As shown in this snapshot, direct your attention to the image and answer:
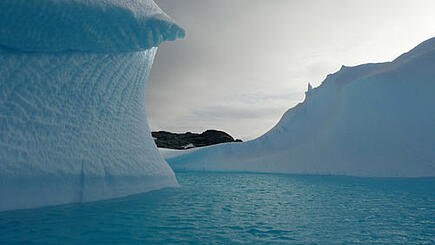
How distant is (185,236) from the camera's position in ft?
7.07

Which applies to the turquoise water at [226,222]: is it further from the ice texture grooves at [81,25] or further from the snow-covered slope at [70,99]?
the ice texture grooves at [81,25]

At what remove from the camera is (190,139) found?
27.4 metres

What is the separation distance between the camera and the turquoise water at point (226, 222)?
2.09 m

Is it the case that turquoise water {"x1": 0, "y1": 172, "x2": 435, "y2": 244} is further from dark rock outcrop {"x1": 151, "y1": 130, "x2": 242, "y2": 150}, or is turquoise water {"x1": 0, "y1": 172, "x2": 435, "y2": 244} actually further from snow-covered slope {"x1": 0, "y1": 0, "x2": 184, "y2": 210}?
dark rock outcrop {"x1": 151, "y1": 130, "x2": 242, "y2": 150}

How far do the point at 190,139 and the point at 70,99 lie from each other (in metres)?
23.7

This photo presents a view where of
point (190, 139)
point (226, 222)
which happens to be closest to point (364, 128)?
point (226, 222)

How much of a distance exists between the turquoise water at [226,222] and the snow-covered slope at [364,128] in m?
5.09

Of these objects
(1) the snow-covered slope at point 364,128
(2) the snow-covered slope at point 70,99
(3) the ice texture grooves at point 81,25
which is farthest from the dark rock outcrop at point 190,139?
(3) the ice texture grooves at point 81,25

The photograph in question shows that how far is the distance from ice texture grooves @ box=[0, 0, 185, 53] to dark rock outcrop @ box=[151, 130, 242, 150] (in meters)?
20.5

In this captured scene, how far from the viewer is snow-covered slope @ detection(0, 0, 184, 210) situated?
3.17 m

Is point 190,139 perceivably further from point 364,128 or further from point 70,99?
point 70,99

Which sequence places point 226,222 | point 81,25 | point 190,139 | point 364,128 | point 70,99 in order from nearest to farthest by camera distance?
point 226,222, point 81,25, point 70,99, point 364,128, point 190,139

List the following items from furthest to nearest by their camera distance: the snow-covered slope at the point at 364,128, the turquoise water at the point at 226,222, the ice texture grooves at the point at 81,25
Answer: the snow-covered slope at the point at 364,128, the ice texture grooves at the point at 81,25, the turquoise water at the point at 226,222

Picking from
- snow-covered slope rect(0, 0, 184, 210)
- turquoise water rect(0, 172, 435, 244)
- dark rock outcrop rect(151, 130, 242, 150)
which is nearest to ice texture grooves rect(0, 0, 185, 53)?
snow-covered slope rect(0, 0, 184, 210)
